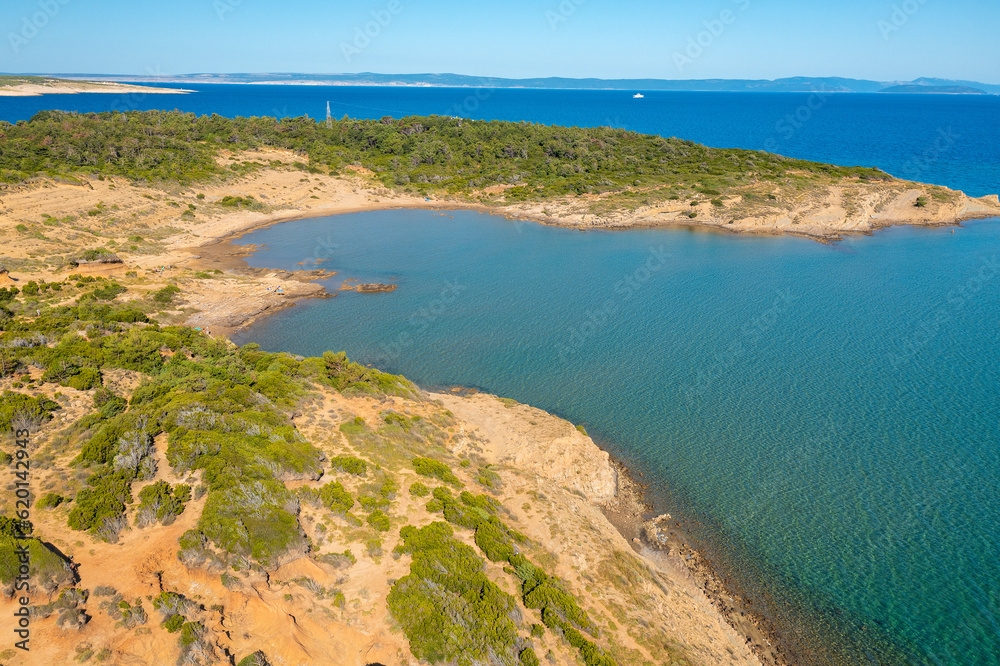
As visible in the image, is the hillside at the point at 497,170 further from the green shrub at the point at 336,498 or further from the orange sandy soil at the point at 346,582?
the green shrub at the point at 336,498

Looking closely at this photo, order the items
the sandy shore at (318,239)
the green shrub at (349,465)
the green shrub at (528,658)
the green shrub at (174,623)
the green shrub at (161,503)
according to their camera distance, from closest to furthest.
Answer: the green shrub at (174,623), the green shrub at (528,658), the green shrub at (161,503), the green shrub at (349,465), the sandy shore at (318,239)

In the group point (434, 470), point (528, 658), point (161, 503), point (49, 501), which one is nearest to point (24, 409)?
point (49, 501)

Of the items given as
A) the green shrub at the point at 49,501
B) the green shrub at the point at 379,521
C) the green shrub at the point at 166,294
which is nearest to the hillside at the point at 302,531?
the green shrub at the point at 49,501

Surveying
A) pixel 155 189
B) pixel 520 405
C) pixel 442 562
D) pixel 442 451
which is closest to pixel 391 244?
pixel 155 189

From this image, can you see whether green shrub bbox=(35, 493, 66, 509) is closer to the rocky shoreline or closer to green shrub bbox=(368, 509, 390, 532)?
green shrub bbox=(368, 509, 390, 532)

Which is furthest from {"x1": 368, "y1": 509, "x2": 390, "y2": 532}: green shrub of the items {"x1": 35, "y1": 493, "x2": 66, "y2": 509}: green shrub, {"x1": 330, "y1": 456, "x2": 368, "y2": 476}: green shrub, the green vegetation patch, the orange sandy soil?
{"x1": 35, "y1": 493, "x2": 66, "y2": 509}: green shrub

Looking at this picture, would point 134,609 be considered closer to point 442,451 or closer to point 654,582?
point 442,451

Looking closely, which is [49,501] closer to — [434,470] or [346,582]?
[346,582]
